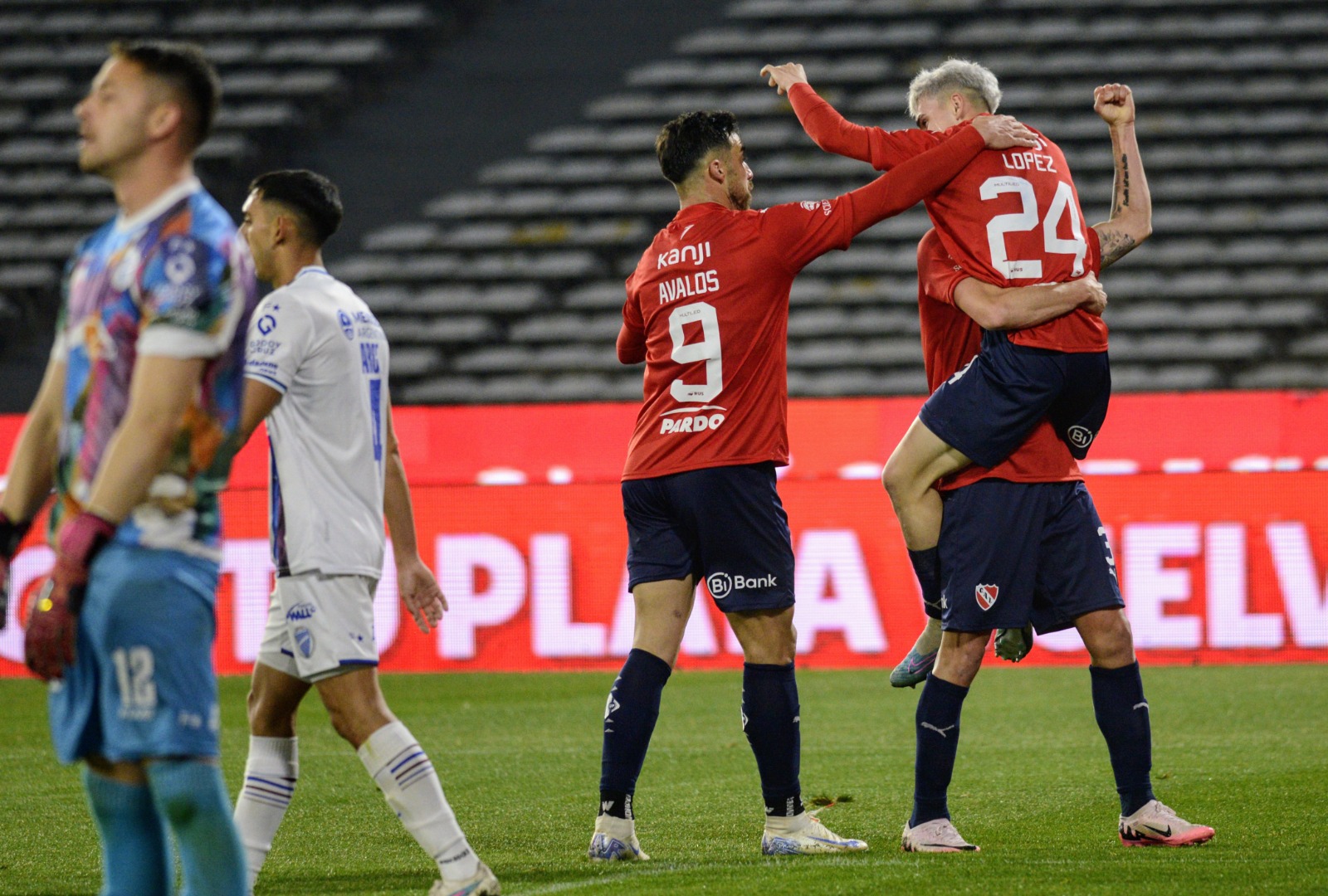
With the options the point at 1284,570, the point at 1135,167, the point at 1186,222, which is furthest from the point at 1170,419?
the point at 1135,167

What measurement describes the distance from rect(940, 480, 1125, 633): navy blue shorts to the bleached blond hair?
107 centimetres

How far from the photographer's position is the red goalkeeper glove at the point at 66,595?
250 cm

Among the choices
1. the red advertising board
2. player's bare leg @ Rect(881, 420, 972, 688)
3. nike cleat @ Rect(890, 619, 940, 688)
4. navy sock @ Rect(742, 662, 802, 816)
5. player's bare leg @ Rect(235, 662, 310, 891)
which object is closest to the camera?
player's bare leg @ Rect(235, 662, 310, 891)

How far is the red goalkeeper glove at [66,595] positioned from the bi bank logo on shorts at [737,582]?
6.76 ft

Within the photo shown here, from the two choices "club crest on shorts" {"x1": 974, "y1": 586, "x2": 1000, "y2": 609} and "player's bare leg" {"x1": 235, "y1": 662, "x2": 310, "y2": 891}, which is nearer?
"player's bare leg" {"x1": 235, "y1": 662, "x2": 310, "y2": 891}

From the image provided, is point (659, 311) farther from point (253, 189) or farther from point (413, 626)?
point (413, 626)

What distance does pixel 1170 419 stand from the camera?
10547 millimetres

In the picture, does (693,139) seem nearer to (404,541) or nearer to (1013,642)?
(404,541)

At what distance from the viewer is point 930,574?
4680 millimetres

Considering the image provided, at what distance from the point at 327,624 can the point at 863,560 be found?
6.19 m

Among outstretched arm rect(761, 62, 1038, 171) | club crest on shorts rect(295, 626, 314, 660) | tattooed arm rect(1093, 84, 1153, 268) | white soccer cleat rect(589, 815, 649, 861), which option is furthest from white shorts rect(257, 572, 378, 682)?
tattooed arm rect(1093, 84, 1153, 268)

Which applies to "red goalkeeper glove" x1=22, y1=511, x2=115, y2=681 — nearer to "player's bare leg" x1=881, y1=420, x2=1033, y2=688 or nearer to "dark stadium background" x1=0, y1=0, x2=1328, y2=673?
"player's bare leg" x1=881, y1=420, x2=1033, y2=688

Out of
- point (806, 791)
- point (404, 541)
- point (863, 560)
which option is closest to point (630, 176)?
point (863, 560)

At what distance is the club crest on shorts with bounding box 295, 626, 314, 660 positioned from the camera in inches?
143
